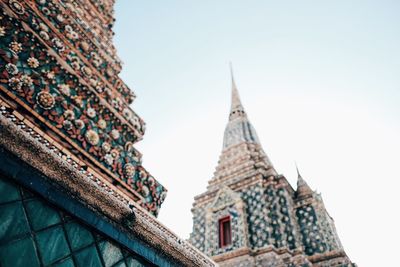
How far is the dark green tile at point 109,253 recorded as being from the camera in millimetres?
1315

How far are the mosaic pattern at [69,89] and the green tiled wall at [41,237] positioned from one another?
3.94 ft

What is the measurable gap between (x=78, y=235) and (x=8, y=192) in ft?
1.07

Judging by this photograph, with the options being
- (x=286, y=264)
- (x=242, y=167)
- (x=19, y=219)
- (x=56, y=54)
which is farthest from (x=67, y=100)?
(x=242, y=167)

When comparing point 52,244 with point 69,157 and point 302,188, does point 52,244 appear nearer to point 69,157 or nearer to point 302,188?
point 69,157

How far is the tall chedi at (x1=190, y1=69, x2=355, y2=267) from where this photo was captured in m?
9.50

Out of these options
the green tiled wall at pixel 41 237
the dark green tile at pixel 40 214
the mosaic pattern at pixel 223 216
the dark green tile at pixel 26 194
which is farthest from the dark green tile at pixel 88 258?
the mosaic pattern at pixel 223 216

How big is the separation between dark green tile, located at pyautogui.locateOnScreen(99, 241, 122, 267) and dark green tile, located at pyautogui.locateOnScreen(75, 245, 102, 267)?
0.12ft

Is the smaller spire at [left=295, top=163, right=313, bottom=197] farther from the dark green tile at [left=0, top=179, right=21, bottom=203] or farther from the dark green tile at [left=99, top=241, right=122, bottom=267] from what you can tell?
the dark green tile at [left=0, top=179, right=21, bottom=203]

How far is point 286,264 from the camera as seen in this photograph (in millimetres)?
9008

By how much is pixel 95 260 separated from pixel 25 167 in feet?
1.60

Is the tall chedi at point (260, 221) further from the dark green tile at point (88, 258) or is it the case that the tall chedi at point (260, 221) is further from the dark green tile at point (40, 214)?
the dark green tile at point (40, 214)

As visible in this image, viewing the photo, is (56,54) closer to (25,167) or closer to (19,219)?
(25,167)

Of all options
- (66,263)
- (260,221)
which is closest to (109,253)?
(66,263)

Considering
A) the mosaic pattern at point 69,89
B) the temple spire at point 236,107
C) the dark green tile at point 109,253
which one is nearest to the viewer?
the dark green tile at point 109,253
